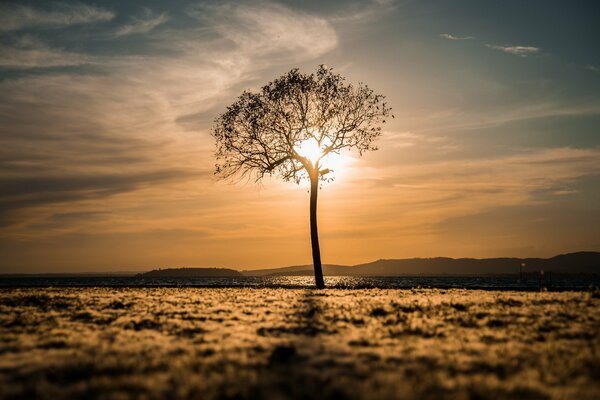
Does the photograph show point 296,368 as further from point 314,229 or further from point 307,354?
point 314,229

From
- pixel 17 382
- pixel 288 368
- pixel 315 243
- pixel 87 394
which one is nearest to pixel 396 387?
pixel 288 368

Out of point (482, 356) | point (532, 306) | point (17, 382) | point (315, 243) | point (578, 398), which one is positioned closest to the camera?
point (578, 398)

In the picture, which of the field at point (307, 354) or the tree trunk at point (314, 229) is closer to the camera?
the field at point (307, 354)

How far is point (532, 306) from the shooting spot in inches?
682

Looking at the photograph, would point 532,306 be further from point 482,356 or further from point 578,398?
point 578,398

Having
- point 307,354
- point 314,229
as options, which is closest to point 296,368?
point 307,354

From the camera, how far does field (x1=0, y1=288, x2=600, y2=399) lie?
265 inches

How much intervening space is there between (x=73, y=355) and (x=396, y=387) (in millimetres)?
6616

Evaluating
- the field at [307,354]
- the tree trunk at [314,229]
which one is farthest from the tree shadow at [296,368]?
the tree trunk at [314,229]

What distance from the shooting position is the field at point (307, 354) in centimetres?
673

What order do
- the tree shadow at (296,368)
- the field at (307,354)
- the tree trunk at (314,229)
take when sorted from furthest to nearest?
the tree trunk at (314,229) < the field at (307,354) < the tree shadow at (296,368)

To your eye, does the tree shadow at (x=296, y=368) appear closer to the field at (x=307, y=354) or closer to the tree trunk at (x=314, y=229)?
the field at (x=307, y=354)

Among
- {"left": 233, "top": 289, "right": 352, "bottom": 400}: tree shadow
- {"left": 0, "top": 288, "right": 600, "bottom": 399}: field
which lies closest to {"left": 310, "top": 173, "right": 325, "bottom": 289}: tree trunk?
{"left": 0, "top": 288, "right": 600, "bottom": 399}: field

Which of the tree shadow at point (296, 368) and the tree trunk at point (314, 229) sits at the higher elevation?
the tree trunk at point (314, 229)
